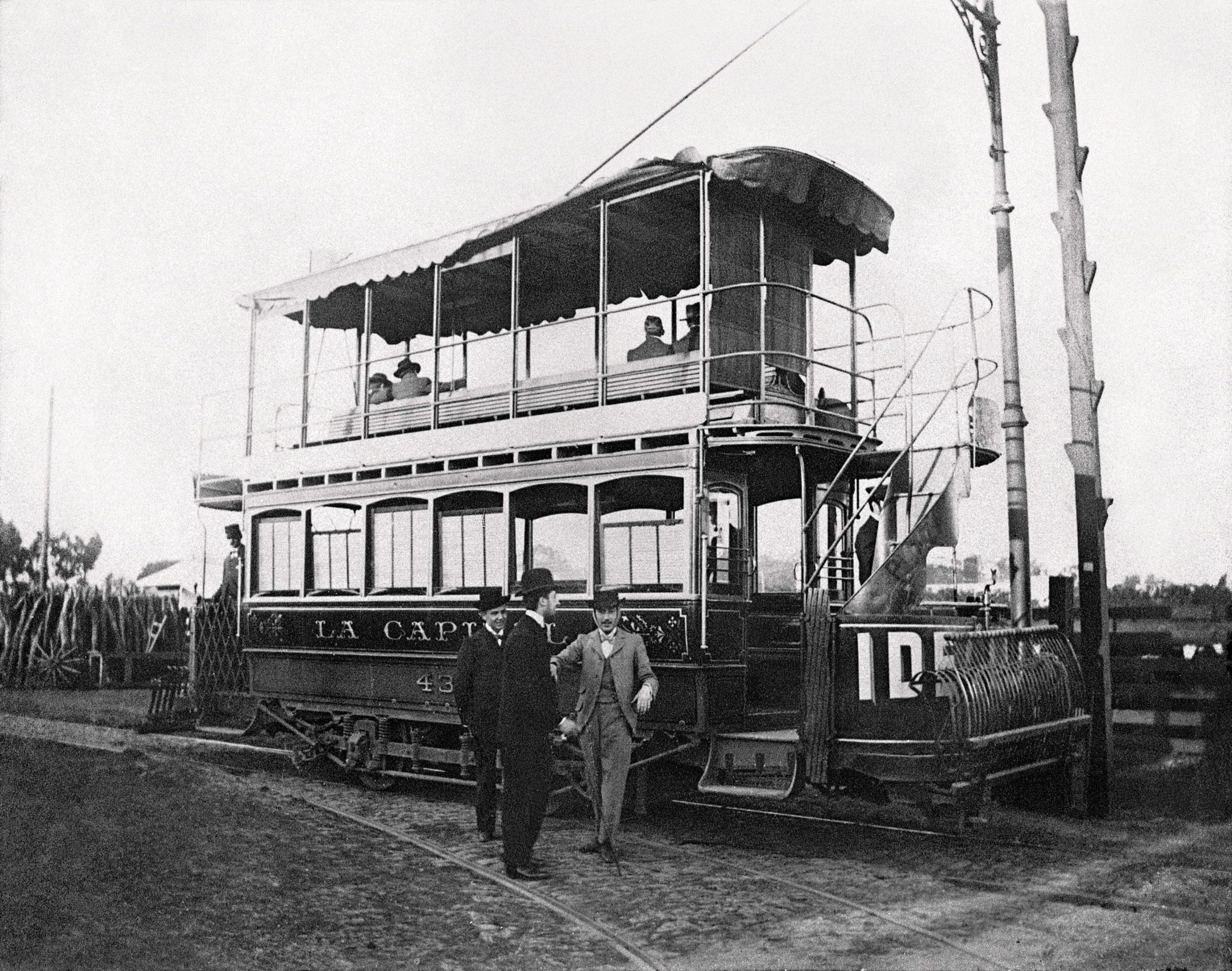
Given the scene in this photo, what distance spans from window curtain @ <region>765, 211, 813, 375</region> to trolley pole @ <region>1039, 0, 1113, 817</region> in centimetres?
225

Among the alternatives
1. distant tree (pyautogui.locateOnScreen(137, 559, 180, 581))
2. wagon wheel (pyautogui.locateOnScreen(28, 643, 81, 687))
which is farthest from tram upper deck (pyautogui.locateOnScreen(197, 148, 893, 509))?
distant tree (pyautogui.locateOnScreen(137, 559, 180, 581))

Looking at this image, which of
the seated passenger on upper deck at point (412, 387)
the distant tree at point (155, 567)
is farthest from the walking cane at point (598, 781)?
the distant tree at point (155, 567)

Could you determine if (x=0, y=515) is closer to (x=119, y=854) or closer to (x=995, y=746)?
(x=119, y=854)

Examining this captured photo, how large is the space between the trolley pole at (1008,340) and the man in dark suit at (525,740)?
4895mm

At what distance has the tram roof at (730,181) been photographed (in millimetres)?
9273

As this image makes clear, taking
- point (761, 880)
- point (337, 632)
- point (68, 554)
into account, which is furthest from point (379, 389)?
point (761, 880)

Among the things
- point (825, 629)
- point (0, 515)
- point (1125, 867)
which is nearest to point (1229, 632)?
point (1125, 867)

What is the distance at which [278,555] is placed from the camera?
1251cm

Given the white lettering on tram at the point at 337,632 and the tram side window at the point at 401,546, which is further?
the white lettering on tram at the point at 337,632

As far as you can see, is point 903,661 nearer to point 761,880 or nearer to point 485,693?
point 761,880

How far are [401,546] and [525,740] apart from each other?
4.31 meters

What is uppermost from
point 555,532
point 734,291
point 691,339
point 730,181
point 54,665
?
point 730,181

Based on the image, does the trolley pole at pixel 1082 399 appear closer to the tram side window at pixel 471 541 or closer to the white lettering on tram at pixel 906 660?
the white lettering on tram at pixel 906 660

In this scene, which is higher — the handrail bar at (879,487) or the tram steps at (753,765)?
the handrail bar at (879,487)
